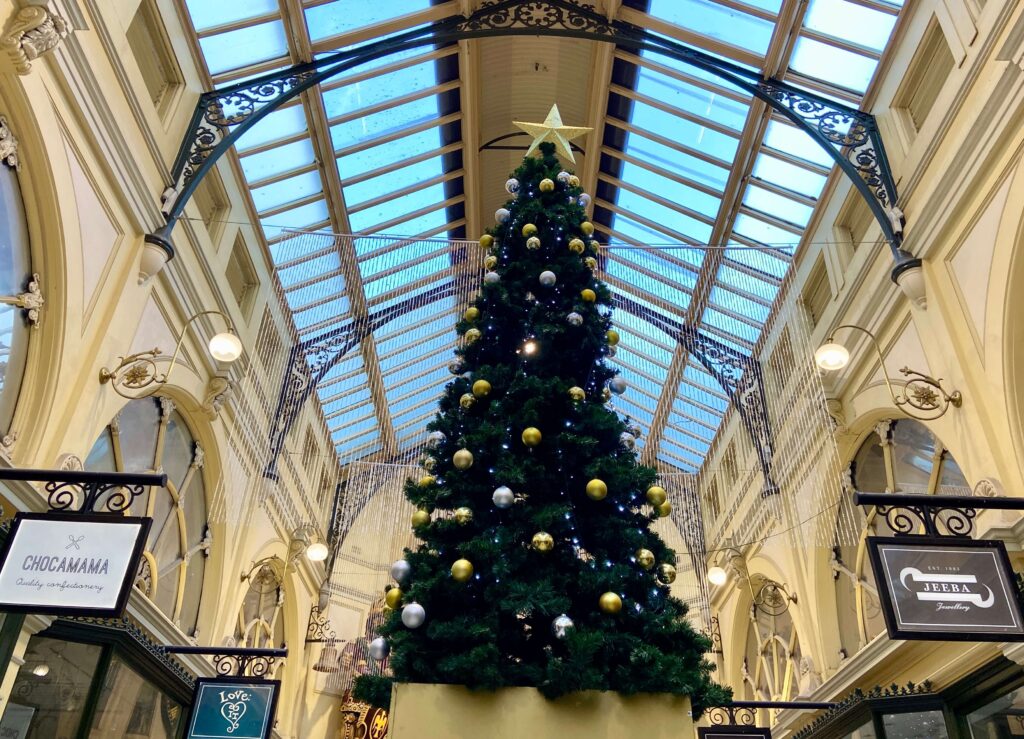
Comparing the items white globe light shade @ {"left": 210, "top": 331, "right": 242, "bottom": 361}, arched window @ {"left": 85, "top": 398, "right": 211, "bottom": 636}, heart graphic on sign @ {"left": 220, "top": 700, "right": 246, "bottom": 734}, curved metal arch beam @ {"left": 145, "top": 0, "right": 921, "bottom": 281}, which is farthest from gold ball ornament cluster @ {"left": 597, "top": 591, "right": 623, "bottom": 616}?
curved metal arch beam @ {"left": 145, "top": 0, "right": 921, "bottom": 281}

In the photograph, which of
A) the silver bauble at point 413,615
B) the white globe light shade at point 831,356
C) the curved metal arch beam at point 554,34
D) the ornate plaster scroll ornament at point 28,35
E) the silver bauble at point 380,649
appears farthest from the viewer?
the curved metal arch beam at point 554,34

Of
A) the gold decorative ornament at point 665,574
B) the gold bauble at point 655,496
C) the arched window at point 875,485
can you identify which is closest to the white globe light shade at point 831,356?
the arched window at point 875,485

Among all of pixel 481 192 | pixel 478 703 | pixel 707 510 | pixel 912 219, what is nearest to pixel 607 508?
pixel 478 703

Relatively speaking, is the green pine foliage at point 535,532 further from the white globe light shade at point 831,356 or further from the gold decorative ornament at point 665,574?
the white globe light shade at point 831,356

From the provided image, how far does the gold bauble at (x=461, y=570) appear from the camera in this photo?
3678 millimetres

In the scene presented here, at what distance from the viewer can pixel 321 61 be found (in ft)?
32.8

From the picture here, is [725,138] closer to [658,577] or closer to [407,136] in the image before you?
[407,136]

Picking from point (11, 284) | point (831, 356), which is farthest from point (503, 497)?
point (11, 284)

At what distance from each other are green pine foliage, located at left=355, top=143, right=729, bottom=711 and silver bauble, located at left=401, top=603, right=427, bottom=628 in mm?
79

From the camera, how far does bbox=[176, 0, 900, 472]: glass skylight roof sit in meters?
8.64

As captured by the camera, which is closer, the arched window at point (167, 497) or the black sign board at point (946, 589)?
the black sign board at point (946, 589)

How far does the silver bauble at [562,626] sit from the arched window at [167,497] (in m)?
5.97

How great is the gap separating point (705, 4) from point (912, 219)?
4.45 meters

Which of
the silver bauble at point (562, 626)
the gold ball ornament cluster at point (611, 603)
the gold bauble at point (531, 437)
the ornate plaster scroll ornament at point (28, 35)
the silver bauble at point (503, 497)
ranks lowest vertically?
the silver bauble at point (562, 626)
